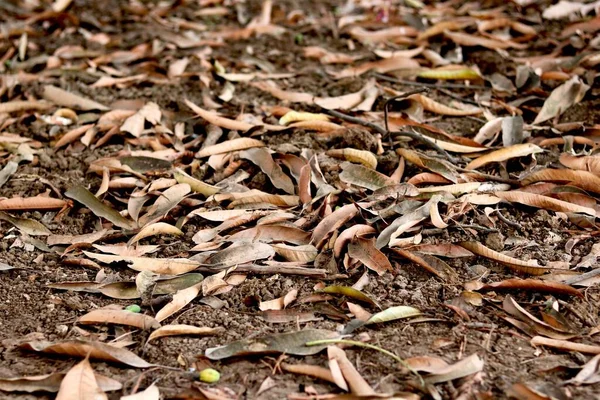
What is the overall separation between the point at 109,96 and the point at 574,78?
6.70 feet

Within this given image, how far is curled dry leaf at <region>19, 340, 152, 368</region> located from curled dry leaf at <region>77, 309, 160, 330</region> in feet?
0.43

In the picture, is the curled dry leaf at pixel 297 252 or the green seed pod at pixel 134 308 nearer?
the green seed pod at pixel 134 308

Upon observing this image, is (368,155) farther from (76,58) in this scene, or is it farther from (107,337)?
(76,58)

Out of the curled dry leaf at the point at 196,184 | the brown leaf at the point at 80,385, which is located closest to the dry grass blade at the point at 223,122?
the curled dry leaf at the point at 196,184

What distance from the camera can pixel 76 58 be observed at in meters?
4.10

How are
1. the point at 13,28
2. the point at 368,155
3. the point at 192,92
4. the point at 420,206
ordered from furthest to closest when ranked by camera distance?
the point at 13,28
the point at 192,92
the point at 368,155
the point at 420,206

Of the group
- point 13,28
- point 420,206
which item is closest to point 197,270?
point 420,206

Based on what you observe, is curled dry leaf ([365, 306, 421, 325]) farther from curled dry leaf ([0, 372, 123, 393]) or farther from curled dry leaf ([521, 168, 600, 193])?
curled dry leaf ([521, 168, 600, 193])

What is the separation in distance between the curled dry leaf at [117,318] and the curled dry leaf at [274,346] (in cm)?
24

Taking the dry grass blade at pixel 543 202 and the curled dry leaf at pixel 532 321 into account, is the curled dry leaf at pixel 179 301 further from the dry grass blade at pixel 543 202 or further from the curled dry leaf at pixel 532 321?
the dry grass blade at pixel 543 202

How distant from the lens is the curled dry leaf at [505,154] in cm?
286

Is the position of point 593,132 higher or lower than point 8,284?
higher

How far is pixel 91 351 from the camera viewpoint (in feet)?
6.73

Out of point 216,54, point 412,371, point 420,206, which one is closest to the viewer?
point 412,371
